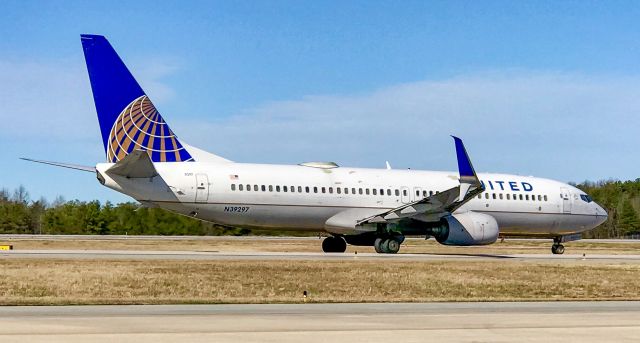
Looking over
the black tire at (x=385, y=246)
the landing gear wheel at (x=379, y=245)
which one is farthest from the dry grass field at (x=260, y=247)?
the black tire at (x=385, y=246)

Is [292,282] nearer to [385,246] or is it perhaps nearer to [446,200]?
[446,200]

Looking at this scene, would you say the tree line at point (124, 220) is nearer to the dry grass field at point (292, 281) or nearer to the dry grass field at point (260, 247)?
the dry grass field at point (260, 247)

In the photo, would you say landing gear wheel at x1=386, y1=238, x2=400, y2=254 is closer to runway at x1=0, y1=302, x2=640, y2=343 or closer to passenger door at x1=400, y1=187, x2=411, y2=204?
passenger door at x1=400, y1=187, x2=411, y2=204

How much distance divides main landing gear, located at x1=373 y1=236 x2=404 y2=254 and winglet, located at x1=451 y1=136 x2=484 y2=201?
3.80 m

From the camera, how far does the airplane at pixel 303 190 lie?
37844 mm

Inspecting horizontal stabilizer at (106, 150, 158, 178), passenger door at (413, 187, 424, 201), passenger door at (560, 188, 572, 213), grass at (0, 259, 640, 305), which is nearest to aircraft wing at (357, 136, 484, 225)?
passenger door at (413, 187, 424, 201)

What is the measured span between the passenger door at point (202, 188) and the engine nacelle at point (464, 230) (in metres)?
10.2

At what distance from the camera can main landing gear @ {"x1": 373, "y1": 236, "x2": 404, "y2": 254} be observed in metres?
41.4

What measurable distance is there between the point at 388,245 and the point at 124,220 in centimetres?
6314

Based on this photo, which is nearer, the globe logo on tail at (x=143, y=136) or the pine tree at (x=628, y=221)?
the globe logo on tail at (x=143, y=136)

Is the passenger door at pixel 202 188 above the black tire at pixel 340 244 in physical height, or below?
above

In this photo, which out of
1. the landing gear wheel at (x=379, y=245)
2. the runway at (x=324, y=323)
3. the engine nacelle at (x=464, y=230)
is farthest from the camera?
the landing gear wheel at (x=379, y=245)

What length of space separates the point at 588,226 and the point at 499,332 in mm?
35325

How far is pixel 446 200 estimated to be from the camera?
39844mm
